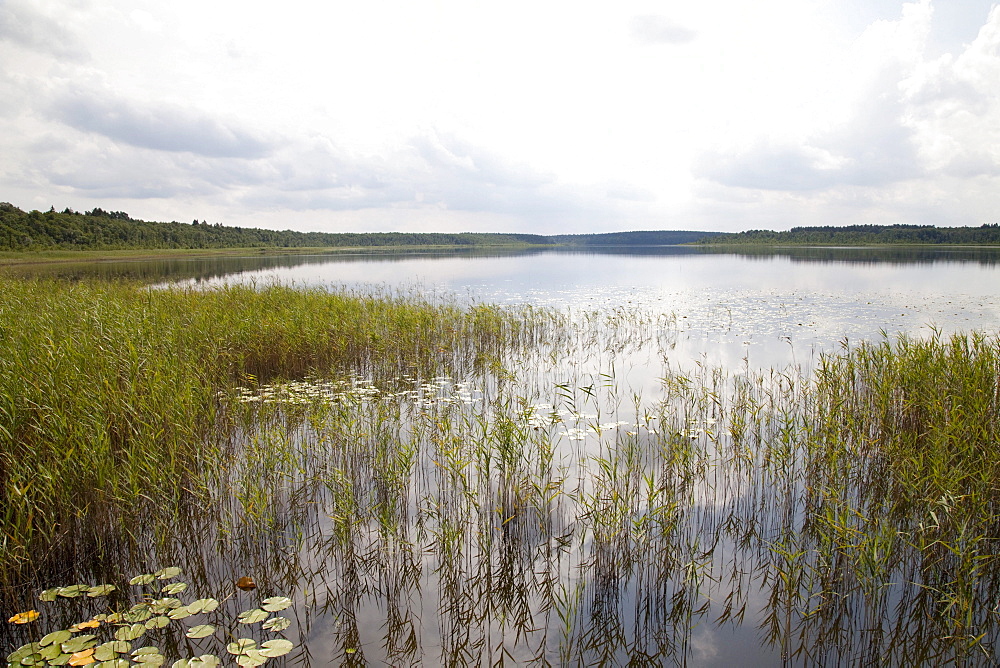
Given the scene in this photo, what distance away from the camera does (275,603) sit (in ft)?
12.2

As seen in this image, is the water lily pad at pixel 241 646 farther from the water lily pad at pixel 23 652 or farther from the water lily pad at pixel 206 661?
the water lily pad at pixel 23 652

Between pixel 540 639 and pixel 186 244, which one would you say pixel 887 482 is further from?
pixel 186 244

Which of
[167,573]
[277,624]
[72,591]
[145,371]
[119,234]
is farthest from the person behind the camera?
[119,234]

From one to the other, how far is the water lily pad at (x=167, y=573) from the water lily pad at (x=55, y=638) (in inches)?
24.5

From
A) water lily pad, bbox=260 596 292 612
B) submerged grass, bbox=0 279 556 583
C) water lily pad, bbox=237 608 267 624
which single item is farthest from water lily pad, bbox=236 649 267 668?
submerged grass, bbox=0 279 556 583

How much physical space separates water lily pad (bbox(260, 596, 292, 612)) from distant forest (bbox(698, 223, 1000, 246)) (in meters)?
113

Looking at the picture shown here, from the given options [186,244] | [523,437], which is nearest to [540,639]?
[523,437]

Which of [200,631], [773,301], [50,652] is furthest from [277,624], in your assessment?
[773,301]

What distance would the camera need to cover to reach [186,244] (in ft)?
268

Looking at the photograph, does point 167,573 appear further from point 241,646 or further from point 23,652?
point 241,646

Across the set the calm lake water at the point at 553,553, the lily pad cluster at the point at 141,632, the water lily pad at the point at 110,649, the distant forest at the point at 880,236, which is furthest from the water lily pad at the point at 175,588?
the distant forest at the point at 880,236

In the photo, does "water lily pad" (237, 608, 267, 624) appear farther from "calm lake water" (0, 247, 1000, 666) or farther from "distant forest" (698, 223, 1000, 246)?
"distant forest" (698, 223, 1000, 246)

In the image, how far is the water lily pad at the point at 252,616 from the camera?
353 centimetres

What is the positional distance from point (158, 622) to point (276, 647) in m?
0.82
